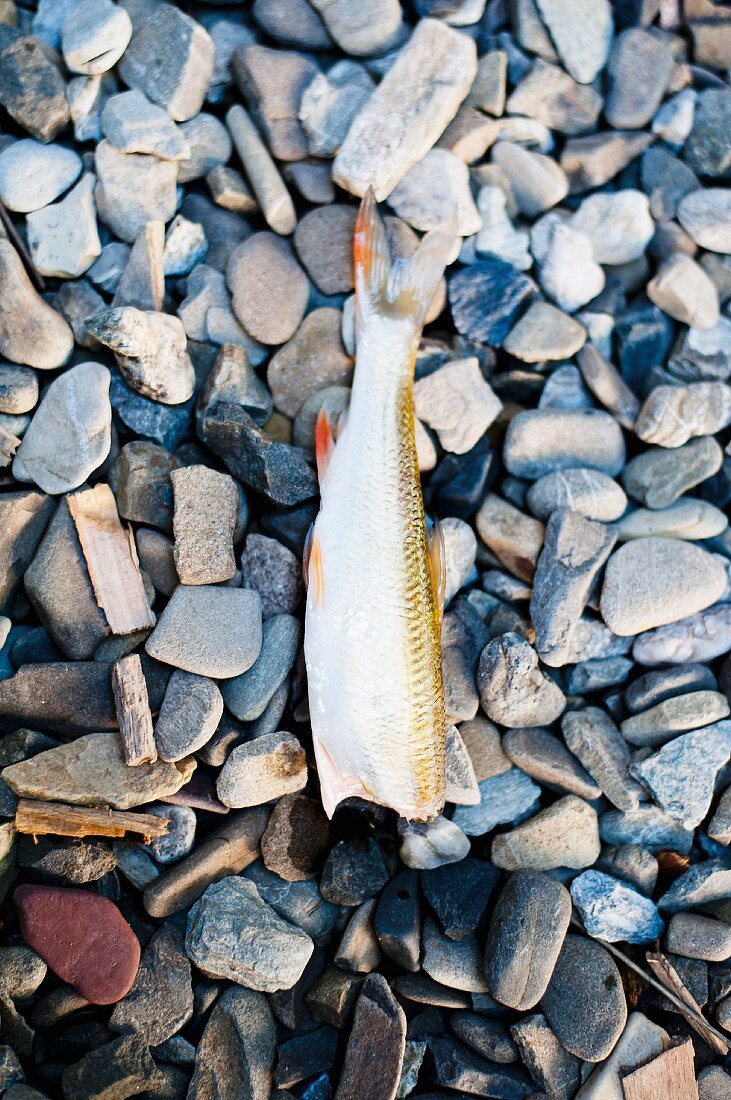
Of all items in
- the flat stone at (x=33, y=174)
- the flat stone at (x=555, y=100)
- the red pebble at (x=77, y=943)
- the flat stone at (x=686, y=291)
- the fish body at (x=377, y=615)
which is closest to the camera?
the red pebble at (x=77, y=943)

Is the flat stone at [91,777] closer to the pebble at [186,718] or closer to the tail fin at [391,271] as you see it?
the pebble at [186,718]

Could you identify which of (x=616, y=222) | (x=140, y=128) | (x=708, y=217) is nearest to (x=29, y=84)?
(x=140, y=128)

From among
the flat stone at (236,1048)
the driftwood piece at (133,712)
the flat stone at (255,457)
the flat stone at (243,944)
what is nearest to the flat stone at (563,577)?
the flat stone at (255,457)

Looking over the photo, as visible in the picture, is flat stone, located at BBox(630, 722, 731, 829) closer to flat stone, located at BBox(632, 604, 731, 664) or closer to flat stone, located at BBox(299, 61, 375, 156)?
flat stone, located at BBox(632, 604, 731, 664)

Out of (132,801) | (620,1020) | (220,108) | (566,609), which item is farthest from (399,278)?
(620,1020)

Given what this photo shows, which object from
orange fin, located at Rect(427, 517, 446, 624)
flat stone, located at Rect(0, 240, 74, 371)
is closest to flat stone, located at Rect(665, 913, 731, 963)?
orange fin, located at Rect(427, 517, 446, 624)

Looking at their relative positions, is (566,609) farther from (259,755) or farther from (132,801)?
(132,801)
